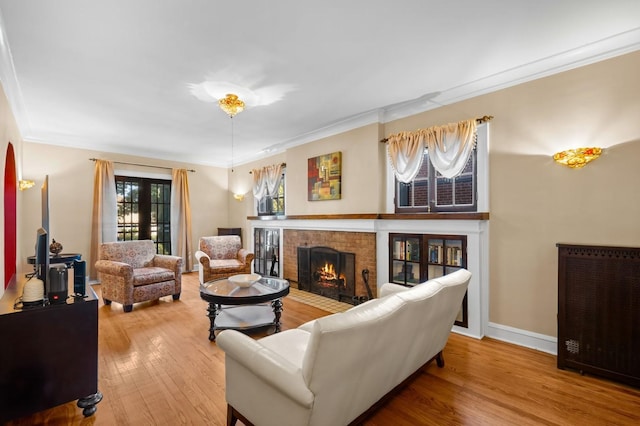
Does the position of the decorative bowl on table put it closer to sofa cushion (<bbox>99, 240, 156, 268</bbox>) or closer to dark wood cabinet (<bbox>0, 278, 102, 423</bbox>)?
dark wood cabinet (<bbox>0, 278, 102, 423</bbox>)

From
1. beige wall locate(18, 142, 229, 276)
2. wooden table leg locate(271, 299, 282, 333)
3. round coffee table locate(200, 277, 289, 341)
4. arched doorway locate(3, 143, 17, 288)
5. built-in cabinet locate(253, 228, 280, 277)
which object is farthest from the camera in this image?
built-in cabinet locate(253, 228, 280, 277)

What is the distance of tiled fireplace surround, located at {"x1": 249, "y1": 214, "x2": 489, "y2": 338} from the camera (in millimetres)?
3096

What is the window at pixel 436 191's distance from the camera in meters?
3.27

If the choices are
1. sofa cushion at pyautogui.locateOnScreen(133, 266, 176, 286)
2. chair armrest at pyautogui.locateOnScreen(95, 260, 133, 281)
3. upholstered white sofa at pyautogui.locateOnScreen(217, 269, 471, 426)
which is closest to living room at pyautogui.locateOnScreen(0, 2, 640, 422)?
chair armrest at pyautogui.locateOnScreen(95, 260, 133, 281)

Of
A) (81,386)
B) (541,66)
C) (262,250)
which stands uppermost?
(541,66)

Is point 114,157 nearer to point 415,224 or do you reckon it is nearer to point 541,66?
point 415,224

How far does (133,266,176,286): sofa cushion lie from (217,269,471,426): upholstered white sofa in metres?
2.95

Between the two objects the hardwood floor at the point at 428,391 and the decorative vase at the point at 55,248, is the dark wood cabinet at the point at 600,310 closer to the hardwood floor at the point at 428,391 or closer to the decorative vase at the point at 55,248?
the hardwood floor at the point at 428,391

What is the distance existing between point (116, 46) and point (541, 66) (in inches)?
147

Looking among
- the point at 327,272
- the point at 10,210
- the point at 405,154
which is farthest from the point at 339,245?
the point at 10,210

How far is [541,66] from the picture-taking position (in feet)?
8.89

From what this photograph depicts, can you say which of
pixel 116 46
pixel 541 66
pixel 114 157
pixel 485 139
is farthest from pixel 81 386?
pixel 114 157

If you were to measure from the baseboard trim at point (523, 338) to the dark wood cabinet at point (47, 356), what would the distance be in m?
3.49

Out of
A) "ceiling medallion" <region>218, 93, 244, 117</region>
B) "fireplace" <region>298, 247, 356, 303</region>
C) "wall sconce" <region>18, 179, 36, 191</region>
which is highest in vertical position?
"ceiling medallion" <region>218, 93, 244, 117</region>
